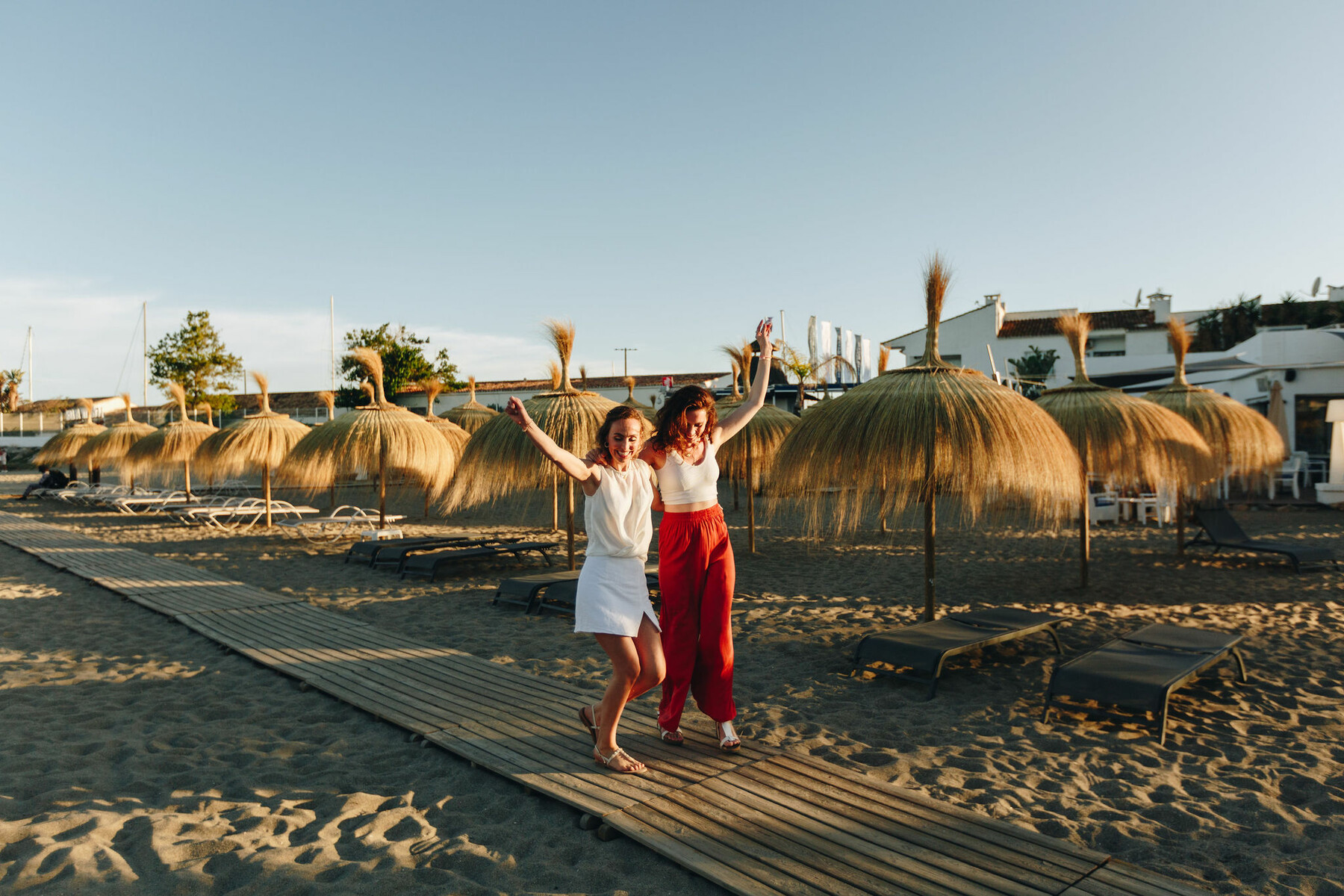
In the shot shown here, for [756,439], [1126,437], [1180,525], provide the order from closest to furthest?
[1126,437], [1180,525], [756,439]

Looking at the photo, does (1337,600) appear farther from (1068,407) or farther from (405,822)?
(405,822)

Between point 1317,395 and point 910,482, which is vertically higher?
point 1317,395

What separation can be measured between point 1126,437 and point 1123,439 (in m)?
0.03

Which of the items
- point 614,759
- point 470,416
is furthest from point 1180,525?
point 470,416

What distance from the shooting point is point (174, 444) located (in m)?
18.0

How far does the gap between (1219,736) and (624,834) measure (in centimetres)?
309

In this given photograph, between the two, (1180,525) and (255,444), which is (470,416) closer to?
(255,444)

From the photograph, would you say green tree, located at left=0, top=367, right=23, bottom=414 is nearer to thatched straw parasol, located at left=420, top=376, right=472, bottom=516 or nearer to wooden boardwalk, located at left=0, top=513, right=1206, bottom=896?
thatched straw parasol, located at left=420, top=376, right=472, bottom=516

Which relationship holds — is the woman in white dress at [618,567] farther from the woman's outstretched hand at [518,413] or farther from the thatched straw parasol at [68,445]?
the thatched straw parasol at [68,445]

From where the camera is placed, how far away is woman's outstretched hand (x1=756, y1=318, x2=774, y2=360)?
3.67 metres

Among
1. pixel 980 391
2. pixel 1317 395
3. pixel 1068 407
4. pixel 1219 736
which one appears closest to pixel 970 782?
pixel 1219 736

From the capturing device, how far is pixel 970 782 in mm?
3334

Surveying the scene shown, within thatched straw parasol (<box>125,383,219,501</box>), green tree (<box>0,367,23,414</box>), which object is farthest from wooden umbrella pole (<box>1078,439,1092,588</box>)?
green tree (<box>0,367,23,414</box>)

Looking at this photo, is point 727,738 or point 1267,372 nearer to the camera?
point 727,738
